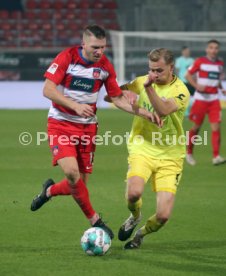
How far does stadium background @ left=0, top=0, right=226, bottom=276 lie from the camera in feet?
24.2

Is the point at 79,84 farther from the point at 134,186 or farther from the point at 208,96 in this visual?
the point at 208,96

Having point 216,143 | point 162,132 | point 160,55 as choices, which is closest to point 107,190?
point 216,143

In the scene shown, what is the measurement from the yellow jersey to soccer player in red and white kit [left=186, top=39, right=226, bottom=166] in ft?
20.9

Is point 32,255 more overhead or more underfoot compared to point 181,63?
more overhead

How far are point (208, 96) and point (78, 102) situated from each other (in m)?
7.02

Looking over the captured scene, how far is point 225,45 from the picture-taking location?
28.2 meters

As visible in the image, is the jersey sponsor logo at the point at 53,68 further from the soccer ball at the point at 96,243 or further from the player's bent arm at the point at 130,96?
the soccer ball at the point at 96,243

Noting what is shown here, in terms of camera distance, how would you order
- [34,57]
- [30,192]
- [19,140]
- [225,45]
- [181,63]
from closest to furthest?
[30,192], [19,140], [181,63], [225,45], [34,57]

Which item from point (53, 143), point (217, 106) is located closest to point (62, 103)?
point (53, 143)

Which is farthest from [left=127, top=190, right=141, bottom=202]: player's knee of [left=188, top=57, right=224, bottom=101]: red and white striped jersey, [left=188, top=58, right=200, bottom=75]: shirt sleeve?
[left=188, top=58, right=200, bottom=75]: shirt sleeve

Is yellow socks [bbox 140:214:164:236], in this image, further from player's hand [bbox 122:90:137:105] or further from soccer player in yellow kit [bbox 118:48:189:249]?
player's hand [bbox 122:90:137:105]

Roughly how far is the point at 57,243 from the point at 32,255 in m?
0.56

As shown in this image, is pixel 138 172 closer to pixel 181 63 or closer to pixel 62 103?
pixel 62 103

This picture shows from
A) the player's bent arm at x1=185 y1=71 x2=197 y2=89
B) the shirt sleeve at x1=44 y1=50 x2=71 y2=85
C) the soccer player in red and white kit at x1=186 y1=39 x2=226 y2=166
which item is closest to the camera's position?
the shirt sleeve at x1=44 y1=50 x2=71 y2=85
